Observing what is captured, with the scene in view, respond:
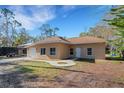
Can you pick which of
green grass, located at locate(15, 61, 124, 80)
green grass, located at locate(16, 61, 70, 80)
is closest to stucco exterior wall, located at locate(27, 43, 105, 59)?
green grass, located at locate(15, 61, 124, 80)

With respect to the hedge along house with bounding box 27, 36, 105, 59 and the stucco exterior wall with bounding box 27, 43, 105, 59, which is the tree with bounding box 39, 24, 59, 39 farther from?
the stucco exterior wall with bounding box 27, 43, 105, 59

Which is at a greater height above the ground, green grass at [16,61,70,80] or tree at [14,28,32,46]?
tree at [14,28,32,46]

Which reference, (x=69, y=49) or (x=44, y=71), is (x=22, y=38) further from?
(x=44, y=71)

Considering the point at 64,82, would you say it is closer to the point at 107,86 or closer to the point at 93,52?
the point at 107,86

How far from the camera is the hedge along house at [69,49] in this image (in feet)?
53.6

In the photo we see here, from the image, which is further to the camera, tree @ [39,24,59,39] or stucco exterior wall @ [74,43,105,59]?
tree @ [39,24,59,39]

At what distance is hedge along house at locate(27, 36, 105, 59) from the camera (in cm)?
1633

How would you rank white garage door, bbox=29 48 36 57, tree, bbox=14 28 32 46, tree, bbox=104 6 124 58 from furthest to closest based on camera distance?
tree, bbox=14 28 32 46, white garage door, bbox=29 48 36 57, tree, bbox=104 6 124 58

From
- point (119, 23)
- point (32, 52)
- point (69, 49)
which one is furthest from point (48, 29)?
point (119, 23)

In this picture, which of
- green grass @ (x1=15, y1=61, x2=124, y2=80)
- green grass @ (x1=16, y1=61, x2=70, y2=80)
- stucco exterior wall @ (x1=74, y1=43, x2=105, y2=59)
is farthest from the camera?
stucco exterior wall @ (x1=74, y1=43, x2=105, y2=59)

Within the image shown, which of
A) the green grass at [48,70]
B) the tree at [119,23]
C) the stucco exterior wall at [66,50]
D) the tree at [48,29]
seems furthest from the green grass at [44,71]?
the tree at [48,29]

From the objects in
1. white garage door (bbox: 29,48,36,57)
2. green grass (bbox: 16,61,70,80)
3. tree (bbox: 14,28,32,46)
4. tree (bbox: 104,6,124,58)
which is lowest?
green grass (bbox: 16,61,70,80)

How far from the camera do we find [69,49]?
18.4 metres
